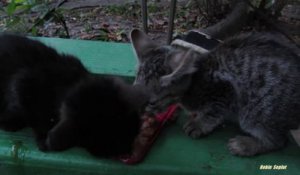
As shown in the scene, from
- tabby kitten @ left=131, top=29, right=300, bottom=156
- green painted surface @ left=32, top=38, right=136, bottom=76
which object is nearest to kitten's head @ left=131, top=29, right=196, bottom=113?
tabby kitten @ left=131, top=29, right=300, bottom=156

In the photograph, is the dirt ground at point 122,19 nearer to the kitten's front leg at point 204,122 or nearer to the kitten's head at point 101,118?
the kitten's front leg at point 204,122

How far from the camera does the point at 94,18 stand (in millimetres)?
6367

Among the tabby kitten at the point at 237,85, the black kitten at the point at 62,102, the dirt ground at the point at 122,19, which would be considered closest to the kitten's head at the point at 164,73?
the tabby kitten at the point at 237,85

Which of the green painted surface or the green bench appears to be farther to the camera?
the green painted surface

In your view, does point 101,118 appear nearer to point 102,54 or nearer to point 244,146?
point 244,146

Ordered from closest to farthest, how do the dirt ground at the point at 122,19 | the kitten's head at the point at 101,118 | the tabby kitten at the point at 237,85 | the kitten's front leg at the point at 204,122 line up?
1. the kitten's head at the point at 101,118
2. the tabby kitten at the point at 237,85
3. the kitten's front leg at the point at 204,122
4. the dirt ground at the point at 122,19

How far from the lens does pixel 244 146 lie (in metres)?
2.66

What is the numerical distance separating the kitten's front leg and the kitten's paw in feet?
0.60

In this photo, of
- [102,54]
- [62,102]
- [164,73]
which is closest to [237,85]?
[164,73]

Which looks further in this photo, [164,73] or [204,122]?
[204,122]

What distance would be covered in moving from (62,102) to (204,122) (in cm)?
90

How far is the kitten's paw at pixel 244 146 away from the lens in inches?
105

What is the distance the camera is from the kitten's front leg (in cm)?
279

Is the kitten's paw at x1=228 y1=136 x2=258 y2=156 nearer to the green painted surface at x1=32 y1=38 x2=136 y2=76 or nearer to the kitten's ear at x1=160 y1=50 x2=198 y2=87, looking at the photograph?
the kitten's ear at x1=160 y1=50 x2=198 y2=87
